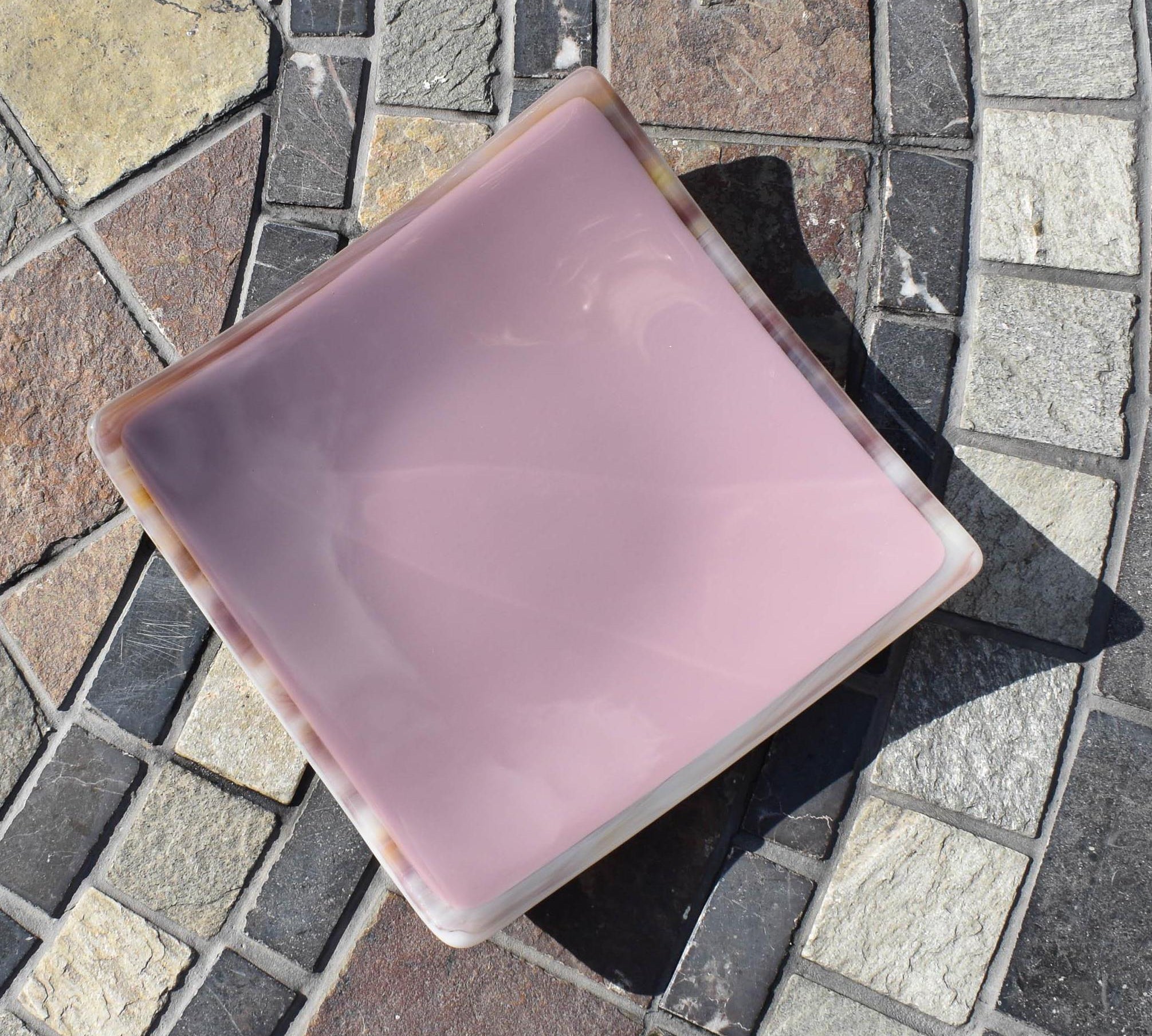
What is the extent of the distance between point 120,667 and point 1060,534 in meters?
1.21

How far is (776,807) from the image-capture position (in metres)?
1.17

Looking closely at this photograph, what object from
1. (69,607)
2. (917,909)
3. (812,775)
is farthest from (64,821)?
(917,909)

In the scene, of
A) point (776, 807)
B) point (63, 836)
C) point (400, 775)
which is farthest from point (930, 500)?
point (63, 836)

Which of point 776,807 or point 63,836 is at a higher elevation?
point 63,836

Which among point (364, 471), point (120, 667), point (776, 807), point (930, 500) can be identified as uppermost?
point (364, 471)

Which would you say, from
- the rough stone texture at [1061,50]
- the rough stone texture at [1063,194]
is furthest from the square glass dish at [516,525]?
the rough stone texture at [1061,50]

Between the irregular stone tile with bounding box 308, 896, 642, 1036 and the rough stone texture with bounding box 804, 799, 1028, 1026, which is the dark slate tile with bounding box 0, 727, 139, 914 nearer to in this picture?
the irregular stone tile with bounding box 308, 896, 642, 1036

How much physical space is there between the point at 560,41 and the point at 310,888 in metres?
1.16

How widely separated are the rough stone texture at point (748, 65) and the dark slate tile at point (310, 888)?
3.36 feet

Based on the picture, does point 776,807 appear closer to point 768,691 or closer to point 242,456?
point 768,691

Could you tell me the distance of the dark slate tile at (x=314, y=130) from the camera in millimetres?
1258

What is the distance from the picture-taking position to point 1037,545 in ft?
3.82

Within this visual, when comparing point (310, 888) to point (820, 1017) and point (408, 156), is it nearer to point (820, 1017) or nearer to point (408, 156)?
point (820, 1017)

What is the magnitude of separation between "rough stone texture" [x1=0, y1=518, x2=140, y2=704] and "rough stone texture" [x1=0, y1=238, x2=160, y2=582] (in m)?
0.04
